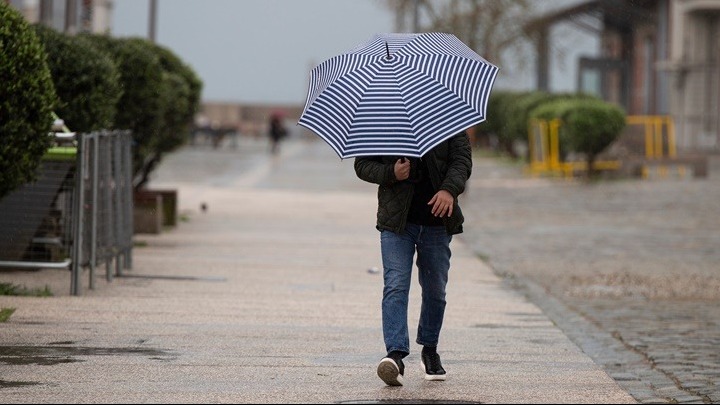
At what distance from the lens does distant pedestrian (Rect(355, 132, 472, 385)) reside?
291 inches

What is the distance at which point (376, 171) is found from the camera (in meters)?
7.41

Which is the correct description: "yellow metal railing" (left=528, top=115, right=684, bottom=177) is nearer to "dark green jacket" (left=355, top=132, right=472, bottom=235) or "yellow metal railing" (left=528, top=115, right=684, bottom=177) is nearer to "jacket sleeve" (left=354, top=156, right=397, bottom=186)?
"dark green jacket" (left=355, top=132, right=472, bottom=235)

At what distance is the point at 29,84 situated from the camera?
382 inches

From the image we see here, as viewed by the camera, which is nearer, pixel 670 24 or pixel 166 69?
pixel 166 69

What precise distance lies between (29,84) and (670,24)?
1704 inches

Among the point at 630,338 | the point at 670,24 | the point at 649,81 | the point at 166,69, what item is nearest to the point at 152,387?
the point at 630,338

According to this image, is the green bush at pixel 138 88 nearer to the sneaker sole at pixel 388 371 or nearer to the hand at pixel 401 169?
the hand at pixel 401 169

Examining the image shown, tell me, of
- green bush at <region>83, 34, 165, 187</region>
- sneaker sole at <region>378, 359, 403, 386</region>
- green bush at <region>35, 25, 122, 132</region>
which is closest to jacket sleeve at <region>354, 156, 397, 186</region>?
sneaker sole at <region>378, 359, 403, 386</region>

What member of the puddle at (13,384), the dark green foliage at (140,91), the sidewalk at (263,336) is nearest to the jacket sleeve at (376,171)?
the sidewalk at (263,336)

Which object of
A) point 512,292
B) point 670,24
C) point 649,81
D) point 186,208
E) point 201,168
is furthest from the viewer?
point 649,81

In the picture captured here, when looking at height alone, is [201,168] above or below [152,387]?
above

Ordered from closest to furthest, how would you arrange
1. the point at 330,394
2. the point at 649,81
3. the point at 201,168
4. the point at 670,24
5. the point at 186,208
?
1. the point at 330,394
2. the point at 186,208
3. the point at 201,168
4. the point at 670,24
5. the point at 649,81

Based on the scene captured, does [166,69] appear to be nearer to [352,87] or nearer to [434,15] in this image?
[352,87]

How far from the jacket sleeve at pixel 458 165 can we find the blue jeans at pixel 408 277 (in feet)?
0.91
